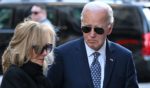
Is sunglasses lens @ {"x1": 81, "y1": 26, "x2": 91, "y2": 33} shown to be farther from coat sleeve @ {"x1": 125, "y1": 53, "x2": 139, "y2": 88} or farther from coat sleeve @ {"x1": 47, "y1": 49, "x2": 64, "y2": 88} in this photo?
coat sleeve @ {"x1": 125, "y1": 53, "x2": 139, "y2": 88}

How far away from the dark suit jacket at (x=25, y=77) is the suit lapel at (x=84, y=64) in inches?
15.9

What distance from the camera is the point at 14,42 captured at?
4.01 m

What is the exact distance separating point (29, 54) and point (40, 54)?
93 millimetres

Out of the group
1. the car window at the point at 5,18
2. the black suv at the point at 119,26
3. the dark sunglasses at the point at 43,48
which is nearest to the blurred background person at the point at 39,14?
the black suv at the point at 119,26

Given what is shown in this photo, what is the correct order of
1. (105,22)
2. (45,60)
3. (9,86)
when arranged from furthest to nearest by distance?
(105,22)
(45,60)
(9,86)

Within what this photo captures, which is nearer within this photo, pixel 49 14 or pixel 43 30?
pixel 43 30

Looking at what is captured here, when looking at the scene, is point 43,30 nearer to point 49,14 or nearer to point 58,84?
point 58,84

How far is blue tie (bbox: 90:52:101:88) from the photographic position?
438 centimetres

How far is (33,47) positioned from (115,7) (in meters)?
7.18

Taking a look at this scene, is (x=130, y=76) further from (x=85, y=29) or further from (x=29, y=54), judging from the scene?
(x=29, y=54)

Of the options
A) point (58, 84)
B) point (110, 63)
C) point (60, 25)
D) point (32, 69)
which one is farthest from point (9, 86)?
point (60, 25)

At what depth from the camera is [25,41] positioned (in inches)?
156

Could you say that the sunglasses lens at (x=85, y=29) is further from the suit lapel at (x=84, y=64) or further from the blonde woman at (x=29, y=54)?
the blonde woman at (x=29, y=54)

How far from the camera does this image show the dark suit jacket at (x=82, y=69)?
437 cm
